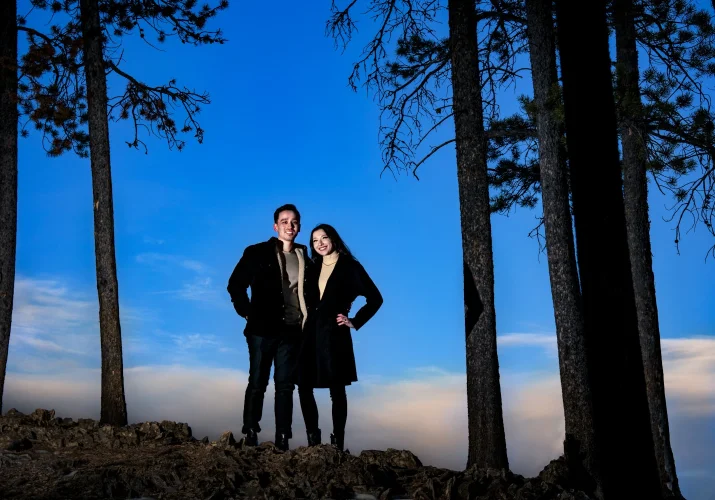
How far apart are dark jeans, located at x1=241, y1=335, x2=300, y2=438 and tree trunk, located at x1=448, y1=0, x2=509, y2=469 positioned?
226cm

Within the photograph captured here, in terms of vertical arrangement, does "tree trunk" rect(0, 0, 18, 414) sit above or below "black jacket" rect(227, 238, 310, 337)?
above

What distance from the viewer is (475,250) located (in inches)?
336

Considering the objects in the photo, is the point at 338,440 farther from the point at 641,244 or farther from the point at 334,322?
the point at 641,244

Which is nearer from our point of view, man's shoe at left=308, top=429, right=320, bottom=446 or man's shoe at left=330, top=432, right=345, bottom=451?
man's shoe at left=330, top=432, right=345, bottom=451

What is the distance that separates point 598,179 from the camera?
204 inches

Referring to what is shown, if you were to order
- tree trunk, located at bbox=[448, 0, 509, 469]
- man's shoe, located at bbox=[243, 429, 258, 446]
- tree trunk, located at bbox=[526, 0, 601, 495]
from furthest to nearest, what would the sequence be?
tree trunk, located at bbox=[448, 0, 509, 469] < tree trunk, located at bbox=[526, 0, 601, 495] < man's shoe, located at bbox=[243, 429, 258, 446]

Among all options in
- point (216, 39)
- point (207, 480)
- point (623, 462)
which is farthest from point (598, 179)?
point (216, 39)

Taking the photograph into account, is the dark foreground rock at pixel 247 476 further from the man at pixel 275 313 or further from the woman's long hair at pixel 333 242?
the woman's long hair at pixel 333 242

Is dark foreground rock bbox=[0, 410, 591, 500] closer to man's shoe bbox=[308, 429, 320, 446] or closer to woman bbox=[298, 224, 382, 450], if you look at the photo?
man's shoe bbox=[308, 429, 320, 446]

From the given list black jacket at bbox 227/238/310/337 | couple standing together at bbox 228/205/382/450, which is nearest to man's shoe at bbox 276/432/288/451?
couple standing together at bbox 228/205/382/450

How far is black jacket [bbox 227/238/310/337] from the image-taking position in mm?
7328

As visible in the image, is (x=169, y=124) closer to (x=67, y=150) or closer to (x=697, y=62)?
(x=67, y=150)

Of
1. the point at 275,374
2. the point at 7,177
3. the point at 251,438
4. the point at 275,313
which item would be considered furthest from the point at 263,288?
the point at 7,177

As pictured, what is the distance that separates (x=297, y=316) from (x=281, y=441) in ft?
4.28
